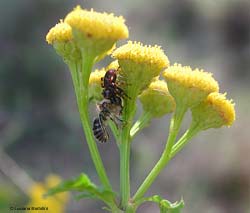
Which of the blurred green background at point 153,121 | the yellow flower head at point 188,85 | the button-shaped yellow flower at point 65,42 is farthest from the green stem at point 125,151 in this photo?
the blurred green background at point 153,121

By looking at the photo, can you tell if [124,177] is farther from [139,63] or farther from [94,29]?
[94,29]

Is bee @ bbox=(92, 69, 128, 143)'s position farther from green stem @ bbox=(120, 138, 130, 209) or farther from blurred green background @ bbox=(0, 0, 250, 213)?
blurred green background @ bbox=(0, 0, 250, 213)

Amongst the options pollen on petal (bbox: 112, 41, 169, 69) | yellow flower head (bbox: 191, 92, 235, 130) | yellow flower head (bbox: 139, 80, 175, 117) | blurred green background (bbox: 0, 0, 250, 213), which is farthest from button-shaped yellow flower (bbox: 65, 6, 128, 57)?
blurred green background (bbox: 0, 0, 250, 213)

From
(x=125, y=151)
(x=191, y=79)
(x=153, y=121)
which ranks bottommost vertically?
(x=125, y=151)

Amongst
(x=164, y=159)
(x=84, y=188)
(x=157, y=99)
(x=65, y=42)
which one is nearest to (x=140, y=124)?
(x=157, y=99)

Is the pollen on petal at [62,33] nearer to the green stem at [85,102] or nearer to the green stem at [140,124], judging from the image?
the green stem at [85,102]

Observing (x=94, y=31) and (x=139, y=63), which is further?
(x=139, y=63)
